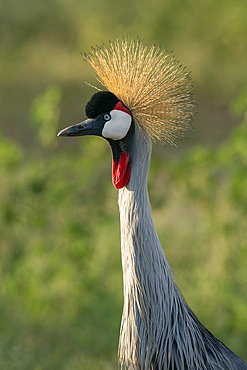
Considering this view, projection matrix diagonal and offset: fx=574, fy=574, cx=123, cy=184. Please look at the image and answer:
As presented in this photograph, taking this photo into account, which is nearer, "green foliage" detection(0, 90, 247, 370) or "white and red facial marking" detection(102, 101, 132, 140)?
"white and red facial marking" detection(102, 101, 132, 140)

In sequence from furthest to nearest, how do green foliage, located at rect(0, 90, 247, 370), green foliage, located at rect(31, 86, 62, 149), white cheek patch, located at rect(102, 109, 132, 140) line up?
green foliage, located at rect(31, 86, 62, 149)
green foliage, located at rect(0, 90, 247, 370)
white cheek patch, located at rect(102, 109, 132, 140)

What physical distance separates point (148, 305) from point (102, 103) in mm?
600

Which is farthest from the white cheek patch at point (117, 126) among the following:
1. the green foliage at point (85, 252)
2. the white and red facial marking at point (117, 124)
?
the green foliage at point (85, 252)

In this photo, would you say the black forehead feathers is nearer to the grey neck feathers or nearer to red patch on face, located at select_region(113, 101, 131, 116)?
red patch on face, located at select_region(113, 101, 131, 116)

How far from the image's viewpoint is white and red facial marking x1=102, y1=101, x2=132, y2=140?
1597 mm

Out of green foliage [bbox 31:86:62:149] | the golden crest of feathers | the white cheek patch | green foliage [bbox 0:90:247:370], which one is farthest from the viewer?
green foliage [bbox 31:86:62:149]

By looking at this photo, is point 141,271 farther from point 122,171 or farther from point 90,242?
point 90,242

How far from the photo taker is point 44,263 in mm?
3004

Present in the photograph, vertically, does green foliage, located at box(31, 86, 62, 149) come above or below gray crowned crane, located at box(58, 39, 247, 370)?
above

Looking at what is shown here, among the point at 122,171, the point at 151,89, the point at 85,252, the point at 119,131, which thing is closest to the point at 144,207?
the point at 122,171

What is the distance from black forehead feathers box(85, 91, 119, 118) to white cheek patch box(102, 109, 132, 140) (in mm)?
23

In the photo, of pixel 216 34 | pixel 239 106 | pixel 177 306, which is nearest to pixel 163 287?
pixel 177 306

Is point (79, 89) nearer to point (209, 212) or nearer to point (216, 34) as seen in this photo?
point (216, 34)

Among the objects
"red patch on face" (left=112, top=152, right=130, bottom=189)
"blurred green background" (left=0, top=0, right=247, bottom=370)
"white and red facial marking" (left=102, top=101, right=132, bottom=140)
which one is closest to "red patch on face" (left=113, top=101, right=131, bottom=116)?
"white and red facial marking" (left=102, top=101, right=132, bottom=140)
